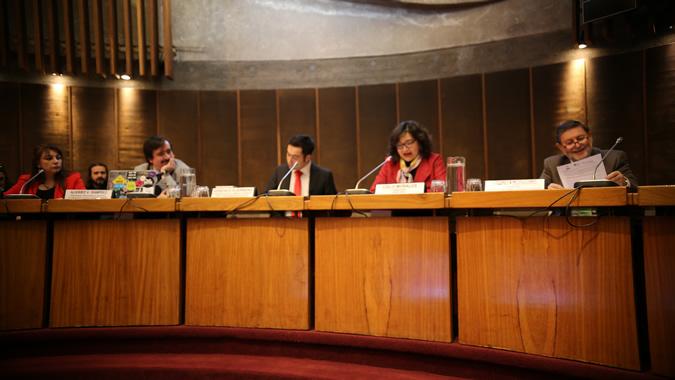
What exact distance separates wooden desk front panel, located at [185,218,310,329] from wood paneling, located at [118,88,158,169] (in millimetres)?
3172

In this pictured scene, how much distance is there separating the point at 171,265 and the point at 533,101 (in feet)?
12.0

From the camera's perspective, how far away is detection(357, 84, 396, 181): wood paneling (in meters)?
4.80

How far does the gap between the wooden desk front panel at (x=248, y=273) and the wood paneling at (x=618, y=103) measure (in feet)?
10.9

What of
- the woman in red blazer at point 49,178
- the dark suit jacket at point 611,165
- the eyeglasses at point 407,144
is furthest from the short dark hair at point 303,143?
the dark suit jacket at point 611,165

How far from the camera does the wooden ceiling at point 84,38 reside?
14.6 feet

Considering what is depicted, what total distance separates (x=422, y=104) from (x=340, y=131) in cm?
93

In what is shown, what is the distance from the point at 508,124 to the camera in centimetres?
441

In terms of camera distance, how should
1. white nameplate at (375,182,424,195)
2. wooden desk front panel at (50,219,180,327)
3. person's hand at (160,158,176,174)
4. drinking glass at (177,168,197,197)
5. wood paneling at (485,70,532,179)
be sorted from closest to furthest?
white nameplate at (375,182,424,195), wooden desk front panel at (50,219,180,327), drinking glass at (177,168,197,197), person's hand at (160,158,176,174), wood paneling at (485,70,532,179)

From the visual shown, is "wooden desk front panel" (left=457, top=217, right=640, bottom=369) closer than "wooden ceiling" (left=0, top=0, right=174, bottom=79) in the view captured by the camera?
Yes

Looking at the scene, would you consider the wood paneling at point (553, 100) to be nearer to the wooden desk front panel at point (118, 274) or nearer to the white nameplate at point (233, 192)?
the white nameplate at point (233, 192)

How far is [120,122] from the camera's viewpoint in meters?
4.87

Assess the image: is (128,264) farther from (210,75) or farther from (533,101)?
(533,101)

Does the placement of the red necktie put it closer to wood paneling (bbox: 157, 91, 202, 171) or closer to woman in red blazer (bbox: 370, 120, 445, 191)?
woman in red blazer (bbox: 370, 120, 445, 191)

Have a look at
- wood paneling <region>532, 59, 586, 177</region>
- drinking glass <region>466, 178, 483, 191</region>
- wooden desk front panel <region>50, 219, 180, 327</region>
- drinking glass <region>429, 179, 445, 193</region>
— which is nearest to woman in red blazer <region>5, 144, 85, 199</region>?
wooden desk front panel <region>50, 219, 180, 327</region>
